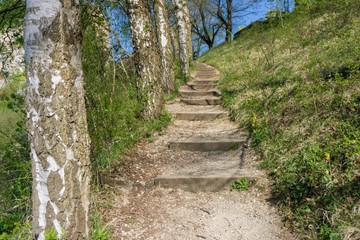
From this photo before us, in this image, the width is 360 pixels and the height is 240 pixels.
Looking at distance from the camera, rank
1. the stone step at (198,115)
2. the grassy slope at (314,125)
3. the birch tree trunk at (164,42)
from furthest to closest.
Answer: the birch tree trunk at (164,42), the stone step at (198,115), the grassy slope at (314,125)

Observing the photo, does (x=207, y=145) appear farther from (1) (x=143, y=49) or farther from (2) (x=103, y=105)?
(1) (x=143, y=49)

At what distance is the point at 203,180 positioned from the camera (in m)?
3.19

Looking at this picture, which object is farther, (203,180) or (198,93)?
(198,93)

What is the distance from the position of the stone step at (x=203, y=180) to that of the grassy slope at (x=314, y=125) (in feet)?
1.39

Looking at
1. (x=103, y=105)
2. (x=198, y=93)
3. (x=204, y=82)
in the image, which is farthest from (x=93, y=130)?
(x=204, y=82)

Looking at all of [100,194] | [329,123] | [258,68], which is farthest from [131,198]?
[258,68]

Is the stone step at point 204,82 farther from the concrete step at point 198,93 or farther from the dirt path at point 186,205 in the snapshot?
the dirt path at point 186,205

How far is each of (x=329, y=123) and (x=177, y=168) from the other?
185 cm

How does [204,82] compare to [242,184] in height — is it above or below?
above

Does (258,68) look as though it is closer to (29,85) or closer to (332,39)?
(332,39)

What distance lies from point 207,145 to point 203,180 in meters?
1.08

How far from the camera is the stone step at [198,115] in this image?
5.64 m

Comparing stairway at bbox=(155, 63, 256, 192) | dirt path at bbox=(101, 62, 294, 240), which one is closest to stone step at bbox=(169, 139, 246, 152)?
Result: stairway at bbox=(155, 63, 256, 192)

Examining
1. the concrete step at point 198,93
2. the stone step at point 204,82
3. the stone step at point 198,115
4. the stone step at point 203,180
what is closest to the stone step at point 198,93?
the concrete step at point 198,93
